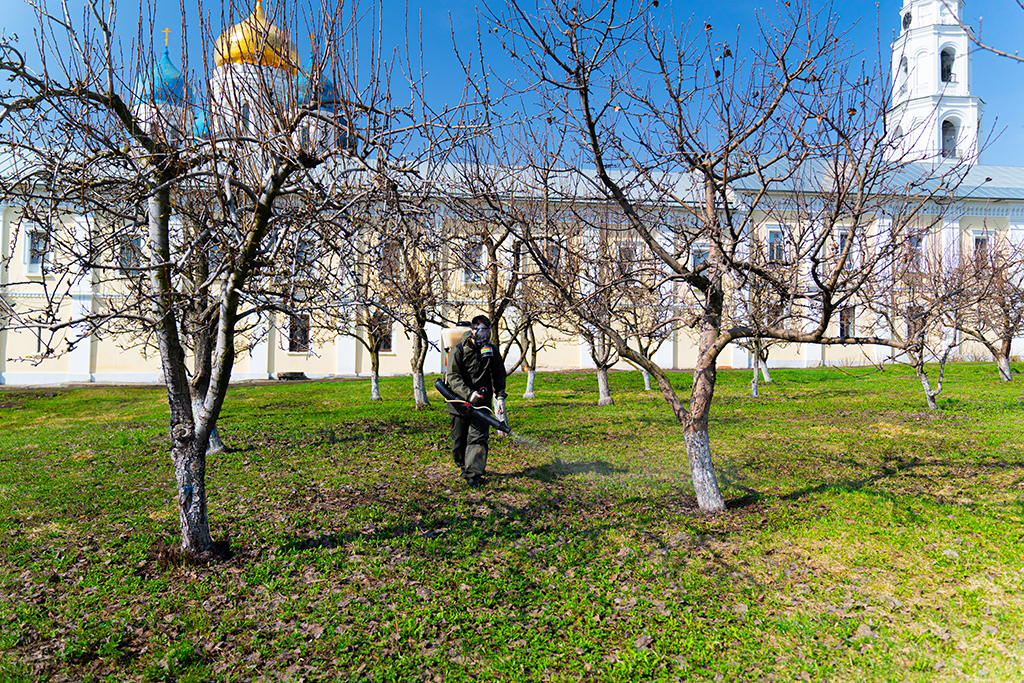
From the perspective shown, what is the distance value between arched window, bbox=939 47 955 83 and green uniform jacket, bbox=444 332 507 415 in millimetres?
41046

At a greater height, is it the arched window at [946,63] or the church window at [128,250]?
the arched window at [946,63]

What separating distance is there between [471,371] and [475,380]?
135 millimetres

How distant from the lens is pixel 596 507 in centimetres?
663

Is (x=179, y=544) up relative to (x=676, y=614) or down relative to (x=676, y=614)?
up

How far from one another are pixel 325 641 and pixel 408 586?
2.88 ft

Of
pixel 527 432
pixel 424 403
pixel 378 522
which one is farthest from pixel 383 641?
pixel 424 403

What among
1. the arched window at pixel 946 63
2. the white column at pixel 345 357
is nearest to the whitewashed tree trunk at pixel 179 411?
the white column at pixel 345 357

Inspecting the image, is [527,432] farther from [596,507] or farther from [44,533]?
[44,533]

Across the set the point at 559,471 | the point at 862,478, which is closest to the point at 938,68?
the point at 862,478

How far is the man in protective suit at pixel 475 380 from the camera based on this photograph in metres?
7.19

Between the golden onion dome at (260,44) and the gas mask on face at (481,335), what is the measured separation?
3.54 m

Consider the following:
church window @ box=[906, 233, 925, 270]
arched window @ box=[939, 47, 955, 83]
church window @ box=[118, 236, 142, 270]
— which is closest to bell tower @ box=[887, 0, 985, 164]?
arched window @ box=[939, 47, 955, 83]

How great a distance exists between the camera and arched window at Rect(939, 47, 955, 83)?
34.9 m

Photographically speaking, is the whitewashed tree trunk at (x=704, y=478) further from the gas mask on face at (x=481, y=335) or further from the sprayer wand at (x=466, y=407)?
the gas mask on face at (x=481, y=335)
